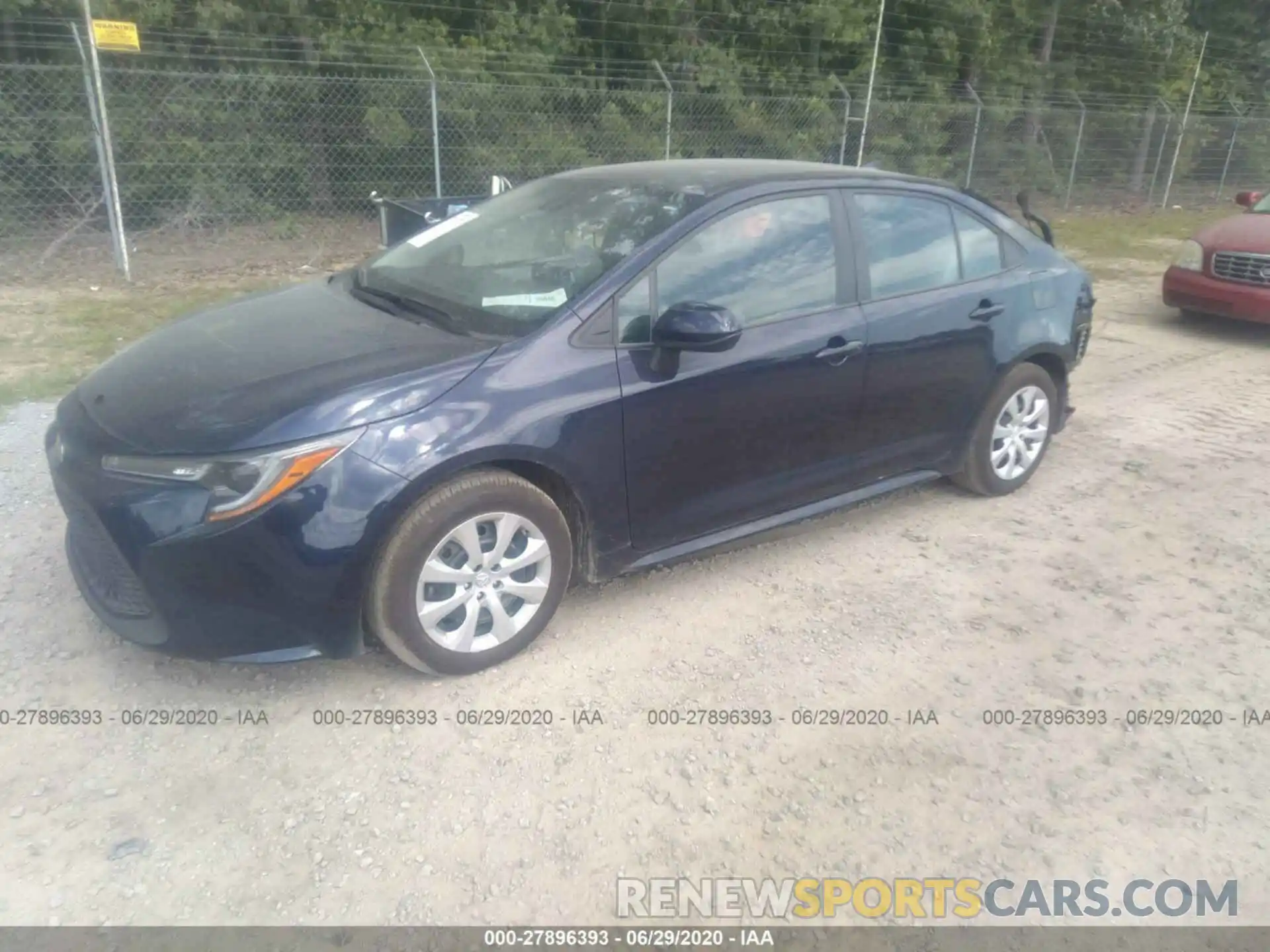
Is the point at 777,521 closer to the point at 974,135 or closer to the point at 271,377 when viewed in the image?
the point at 271,377

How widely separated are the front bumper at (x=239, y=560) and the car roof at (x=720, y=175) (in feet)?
5.71

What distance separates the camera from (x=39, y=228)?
9609mm

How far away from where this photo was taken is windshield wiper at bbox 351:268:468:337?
3.41 metres

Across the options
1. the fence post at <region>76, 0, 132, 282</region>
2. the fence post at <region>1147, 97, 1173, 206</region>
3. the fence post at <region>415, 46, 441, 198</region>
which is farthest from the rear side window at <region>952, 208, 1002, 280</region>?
the fence post at <region>1147, 97, 1173, 206</region>

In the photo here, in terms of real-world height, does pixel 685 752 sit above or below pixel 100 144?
below

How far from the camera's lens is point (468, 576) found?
10.2 feet

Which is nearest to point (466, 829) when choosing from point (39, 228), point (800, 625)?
point (800, 625)

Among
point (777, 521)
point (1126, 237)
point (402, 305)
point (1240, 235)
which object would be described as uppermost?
point (402, 305)

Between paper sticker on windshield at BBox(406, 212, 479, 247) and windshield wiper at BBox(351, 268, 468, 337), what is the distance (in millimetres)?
336

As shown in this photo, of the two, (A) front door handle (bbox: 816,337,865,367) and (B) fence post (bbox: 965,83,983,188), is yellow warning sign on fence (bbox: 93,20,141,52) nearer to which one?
(A) front door handle (bbox: 816,337,865,367)

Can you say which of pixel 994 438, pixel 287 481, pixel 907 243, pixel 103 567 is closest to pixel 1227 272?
pixel 994 438

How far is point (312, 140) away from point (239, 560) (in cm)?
910

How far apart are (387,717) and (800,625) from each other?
1.53 meters
